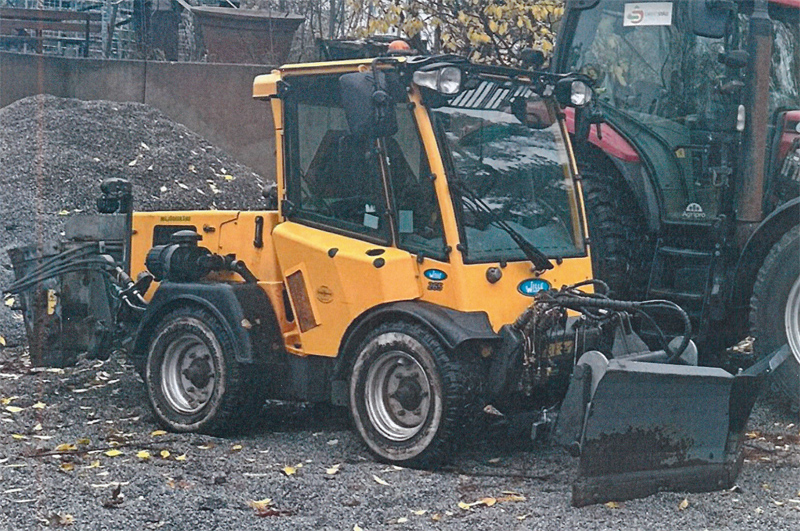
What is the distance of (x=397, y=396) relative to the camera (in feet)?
22.6

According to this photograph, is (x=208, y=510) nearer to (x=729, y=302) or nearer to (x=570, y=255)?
(x=570, y=255)

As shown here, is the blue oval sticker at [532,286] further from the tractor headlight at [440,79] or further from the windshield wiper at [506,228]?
the tractor headlight at [440,79]

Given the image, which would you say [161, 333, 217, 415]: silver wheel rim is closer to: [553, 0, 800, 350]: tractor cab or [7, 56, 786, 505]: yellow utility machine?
[7, 56, 786, 505]: yellow utility machine

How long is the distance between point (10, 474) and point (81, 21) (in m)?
13.4

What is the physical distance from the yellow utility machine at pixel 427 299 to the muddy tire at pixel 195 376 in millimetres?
12

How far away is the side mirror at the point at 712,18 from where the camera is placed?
26.3ft

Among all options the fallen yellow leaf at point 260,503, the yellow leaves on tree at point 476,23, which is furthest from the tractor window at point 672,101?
the fallen yellow leaf at point 260,503

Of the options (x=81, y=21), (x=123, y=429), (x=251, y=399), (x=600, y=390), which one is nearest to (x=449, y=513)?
(x=600, y=390)

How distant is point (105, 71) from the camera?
1545 cm

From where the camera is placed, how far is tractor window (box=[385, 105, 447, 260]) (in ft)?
22.5

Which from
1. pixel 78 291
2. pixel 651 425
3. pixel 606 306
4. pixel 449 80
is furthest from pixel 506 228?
pixel 78 291

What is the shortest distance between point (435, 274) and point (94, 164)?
8235 millimetres

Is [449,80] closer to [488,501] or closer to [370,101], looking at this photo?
[370,101]

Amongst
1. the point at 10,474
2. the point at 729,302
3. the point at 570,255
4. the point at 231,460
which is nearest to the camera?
the point at 10,474
